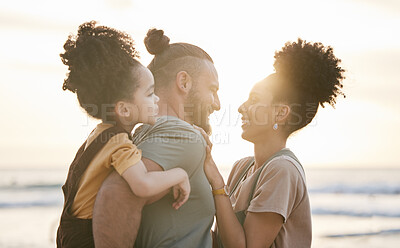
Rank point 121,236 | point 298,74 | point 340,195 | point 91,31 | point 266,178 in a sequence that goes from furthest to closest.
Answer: point 340,195, point 298,74, point 266,178, point 91,31, point 121,236

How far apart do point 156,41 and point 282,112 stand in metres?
1.13

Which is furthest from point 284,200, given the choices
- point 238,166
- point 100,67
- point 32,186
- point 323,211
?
point 32,186

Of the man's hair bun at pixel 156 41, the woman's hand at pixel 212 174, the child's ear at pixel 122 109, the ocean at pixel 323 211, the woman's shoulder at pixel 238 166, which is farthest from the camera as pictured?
the ocean at pixel 323 211

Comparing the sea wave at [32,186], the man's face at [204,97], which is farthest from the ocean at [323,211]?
the man's face at [204,97]

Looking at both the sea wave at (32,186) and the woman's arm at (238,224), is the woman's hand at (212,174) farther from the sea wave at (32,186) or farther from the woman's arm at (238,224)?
the sea wave at (32,186)

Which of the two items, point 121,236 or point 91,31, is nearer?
point 121,236

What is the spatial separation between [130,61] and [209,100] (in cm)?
60

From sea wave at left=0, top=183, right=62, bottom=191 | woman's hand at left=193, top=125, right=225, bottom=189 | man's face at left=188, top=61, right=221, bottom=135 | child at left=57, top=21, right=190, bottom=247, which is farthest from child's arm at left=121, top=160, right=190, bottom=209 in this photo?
sea wave at left=0, top=183, right=62, bottom=191

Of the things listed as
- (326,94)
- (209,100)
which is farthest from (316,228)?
(209,100)

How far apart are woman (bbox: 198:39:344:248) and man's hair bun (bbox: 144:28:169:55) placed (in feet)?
2.94

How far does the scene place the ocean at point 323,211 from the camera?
1131cm

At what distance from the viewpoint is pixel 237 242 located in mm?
3141

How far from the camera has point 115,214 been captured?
2.39 m

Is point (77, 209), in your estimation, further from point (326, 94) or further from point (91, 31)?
point (326, 94)
